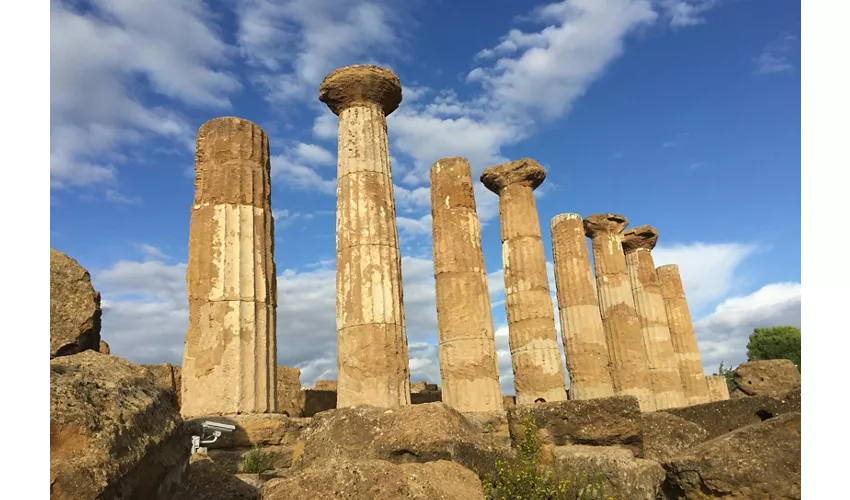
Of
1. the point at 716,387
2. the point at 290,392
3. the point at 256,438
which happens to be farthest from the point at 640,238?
the point at 256,438

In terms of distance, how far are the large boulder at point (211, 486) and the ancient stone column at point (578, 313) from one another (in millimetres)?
14371

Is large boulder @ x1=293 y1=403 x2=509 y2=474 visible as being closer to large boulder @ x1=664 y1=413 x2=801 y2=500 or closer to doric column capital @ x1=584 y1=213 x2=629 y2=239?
large boulder @ x1=664 y1=413 x2=801 y2=500

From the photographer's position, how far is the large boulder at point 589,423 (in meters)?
6.64

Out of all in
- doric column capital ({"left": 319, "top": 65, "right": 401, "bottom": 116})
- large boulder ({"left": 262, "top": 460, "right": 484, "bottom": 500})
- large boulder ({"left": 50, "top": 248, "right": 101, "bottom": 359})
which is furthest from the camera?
doric column capital ({"left": 319, "top": 65, "right": 401, "bottom": 116})

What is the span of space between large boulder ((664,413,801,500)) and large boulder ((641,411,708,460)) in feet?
6.00

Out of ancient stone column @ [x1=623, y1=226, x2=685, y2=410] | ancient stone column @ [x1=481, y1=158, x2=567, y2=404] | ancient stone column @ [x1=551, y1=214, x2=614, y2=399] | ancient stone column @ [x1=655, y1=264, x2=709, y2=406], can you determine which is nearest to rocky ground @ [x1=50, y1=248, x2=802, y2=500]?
ancient stone column @ [x1=481, y1=158, x2=567, y2=404]

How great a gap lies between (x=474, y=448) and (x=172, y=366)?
8.66 m

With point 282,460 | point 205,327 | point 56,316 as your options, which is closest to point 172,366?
point 205,327

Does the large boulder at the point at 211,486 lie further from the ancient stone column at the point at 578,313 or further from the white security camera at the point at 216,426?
the ancient stone column at the point at 578,313

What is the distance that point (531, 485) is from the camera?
15.7 ft

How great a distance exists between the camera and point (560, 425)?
270 inches

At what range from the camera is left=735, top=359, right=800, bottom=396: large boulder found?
746 inches

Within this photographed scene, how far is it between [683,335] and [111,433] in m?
24.3

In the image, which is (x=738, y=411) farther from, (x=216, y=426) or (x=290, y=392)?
(x=290, y=392)
